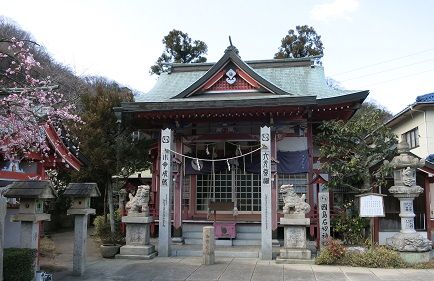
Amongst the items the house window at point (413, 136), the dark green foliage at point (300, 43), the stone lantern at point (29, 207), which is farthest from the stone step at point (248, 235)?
the dark green foliage at point (300, 43)

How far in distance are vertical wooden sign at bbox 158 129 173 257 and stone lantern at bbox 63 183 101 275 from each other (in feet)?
10.9

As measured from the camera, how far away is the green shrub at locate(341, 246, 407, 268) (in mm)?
11773

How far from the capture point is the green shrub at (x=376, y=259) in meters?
11.8

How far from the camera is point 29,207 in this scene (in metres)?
9.49

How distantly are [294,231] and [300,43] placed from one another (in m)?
28.8

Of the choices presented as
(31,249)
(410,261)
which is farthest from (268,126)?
(31,249)

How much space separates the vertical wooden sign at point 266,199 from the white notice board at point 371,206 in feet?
9.78

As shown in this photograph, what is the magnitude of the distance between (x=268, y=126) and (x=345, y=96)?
3.20 m

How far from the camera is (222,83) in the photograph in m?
16.4

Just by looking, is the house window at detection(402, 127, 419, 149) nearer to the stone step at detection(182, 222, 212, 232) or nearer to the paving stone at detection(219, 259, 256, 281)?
the stone step at detection(182, 222, 212, 232)

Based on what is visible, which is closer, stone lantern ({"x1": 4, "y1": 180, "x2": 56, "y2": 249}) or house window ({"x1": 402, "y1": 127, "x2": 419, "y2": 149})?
stone lantern ({"x1": 4, "y1": 180, "x2": 56, "y2": 249})

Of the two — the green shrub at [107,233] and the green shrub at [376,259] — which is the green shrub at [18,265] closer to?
the green shrub at [107,233]

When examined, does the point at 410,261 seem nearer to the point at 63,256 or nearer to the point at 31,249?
the point at 31,249

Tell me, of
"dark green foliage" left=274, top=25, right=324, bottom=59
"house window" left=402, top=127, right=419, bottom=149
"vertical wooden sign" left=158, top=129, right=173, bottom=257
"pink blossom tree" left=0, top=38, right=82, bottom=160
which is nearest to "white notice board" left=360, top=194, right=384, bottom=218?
"vertical wooden sign" left=158, top=129, right=173, bottom=257
